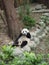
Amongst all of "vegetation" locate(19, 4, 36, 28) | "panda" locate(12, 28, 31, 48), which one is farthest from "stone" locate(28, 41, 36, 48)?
"vegetation" locate(19, 4, 36, 28)

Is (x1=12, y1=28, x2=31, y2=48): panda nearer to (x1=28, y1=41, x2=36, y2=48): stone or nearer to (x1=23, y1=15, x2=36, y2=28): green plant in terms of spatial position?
(x1=28, y1=41, x2=36, y2=48): stone

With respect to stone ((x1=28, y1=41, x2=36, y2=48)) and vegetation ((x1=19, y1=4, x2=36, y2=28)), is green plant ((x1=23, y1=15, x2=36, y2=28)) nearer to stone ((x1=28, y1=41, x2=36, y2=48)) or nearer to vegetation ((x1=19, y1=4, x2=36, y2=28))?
vegetation ((x1=19, y1=4, x2=36, y2=28))

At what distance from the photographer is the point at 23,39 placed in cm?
796

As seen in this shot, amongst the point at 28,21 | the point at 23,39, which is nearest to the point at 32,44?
the point at 23,39

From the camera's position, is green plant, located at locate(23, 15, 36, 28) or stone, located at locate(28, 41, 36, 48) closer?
stone, located at locate(28, 41, 36, 48)

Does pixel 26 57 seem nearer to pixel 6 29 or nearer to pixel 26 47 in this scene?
pixel 26 47

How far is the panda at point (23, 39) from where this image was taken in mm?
7716

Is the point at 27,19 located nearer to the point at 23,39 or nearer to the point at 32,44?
the point at 23,39

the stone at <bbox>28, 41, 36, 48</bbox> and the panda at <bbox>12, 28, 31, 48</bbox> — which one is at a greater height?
the panda at <bbox>12, 28, 31, 48</bbox>

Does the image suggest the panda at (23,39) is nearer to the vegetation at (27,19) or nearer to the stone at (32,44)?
the stone at (32,44)

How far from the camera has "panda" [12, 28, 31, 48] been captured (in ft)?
25.3

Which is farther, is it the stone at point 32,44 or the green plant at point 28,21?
the green plant at point 28,21

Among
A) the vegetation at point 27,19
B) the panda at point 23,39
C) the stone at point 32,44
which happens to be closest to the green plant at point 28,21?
the vegetation at point 27,19

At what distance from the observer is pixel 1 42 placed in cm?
784
